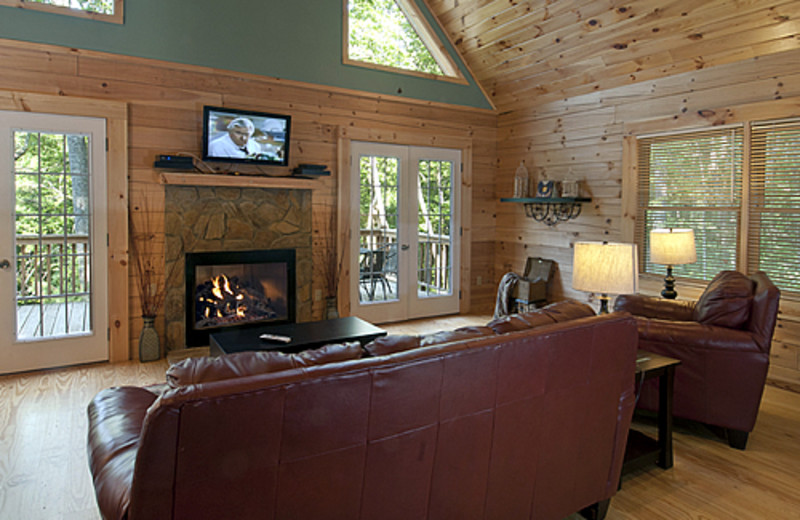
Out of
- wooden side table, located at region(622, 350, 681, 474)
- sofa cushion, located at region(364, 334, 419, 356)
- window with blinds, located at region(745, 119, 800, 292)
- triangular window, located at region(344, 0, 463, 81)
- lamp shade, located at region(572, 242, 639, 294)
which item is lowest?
wooden side table, located at region(622, 350, 681, 474)

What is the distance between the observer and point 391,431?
1.48m

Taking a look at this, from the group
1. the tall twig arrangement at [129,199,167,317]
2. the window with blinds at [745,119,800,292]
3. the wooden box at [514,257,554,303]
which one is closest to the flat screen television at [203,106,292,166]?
the tall twig arrangement at [129,199,167,317]

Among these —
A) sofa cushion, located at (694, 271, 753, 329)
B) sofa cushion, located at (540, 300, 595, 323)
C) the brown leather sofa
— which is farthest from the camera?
sofa cushion, located at (694, 271, 753, 329)

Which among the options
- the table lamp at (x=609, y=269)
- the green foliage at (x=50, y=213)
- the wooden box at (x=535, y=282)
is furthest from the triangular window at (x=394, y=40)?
the table lamp at (x=609, y=269)

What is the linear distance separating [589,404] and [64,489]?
2.43 metres

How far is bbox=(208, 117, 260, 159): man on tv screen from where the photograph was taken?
466 cm

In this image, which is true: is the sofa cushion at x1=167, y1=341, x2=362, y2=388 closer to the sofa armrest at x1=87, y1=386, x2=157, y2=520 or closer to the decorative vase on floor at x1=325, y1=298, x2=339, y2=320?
the sofa armrest at x1=87, y1=386, x2=157, y2=520

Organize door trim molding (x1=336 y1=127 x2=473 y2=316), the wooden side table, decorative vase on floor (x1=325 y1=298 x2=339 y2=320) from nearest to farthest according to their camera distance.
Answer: the wooden side table → decorative vase on floor (x1=325 y1=298 x2=339 y2=320) → door trim molding (x1=336 y1=127 x2=473 y2=316)

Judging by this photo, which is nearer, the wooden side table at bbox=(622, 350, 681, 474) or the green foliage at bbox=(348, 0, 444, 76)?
the wooden side table at bbox=(622, 350, 681, 474)

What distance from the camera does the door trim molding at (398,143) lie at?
18.1 feet

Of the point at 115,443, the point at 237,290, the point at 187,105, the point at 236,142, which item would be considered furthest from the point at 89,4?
the point at 115,443

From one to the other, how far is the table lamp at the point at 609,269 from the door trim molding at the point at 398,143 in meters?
3.28

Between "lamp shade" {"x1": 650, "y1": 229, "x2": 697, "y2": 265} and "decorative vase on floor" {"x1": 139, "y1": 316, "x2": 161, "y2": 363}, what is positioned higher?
"lamp shade" {"x1": 650, "y1": 229, "x2": 697, "y2": 265}

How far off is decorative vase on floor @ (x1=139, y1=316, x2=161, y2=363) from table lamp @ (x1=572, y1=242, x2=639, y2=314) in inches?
143
